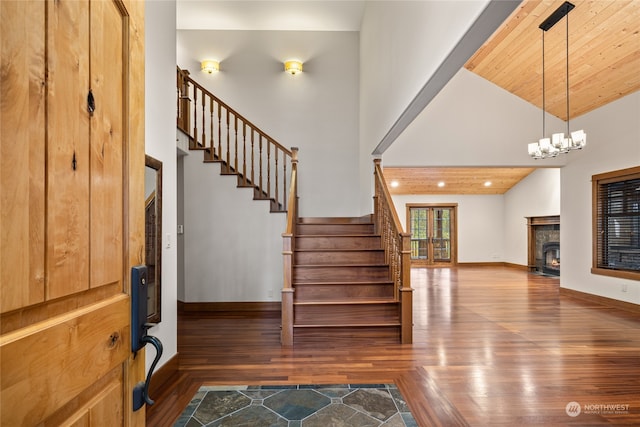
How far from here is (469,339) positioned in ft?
12.1

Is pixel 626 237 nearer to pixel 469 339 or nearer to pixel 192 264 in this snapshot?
pixel 469 339

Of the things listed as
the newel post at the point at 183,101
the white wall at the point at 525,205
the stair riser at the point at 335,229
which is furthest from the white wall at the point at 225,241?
the white wall at the point at 525,205

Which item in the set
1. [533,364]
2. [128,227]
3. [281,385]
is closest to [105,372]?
[128,227]

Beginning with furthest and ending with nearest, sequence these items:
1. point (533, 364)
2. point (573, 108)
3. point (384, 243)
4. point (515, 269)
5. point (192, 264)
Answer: point (515, 269) → point (573, 108) → point (192, 264) → point (384, 243) → point (533, 364)

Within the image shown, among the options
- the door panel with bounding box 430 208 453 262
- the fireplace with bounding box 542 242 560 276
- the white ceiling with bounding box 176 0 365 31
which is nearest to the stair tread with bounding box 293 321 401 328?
the white ceiling with bounding box 176 0 365 31

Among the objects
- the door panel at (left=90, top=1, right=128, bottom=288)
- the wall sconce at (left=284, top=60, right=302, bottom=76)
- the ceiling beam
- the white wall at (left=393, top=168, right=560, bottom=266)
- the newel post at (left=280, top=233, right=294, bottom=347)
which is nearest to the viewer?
the door panel at (left=90, top=1, right=128, bottom=288)

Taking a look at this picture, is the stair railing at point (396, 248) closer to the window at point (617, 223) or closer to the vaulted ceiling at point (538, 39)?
the vaulted ceiling at point (538, 39)

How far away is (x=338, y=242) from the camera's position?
15.7 feet

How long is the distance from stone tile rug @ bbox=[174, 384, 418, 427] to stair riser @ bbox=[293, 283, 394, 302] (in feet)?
4.66

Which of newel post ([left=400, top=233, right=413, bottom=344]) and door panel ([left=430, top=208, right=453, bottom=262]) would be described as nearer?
newel post ([left=400, top=233, right=413, bottom=344])

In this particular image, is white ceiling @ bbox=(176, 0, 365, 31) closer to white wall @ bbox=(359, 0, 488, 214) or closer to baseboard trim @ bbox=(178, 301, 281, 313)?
white wall @ bbox=(359, 0, 488, 214)

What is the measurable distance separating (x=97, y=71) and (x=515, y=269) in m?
10.9

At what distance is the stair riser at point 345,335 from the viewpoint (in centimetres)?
354

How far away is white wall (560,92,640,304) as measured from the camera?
200 inches
